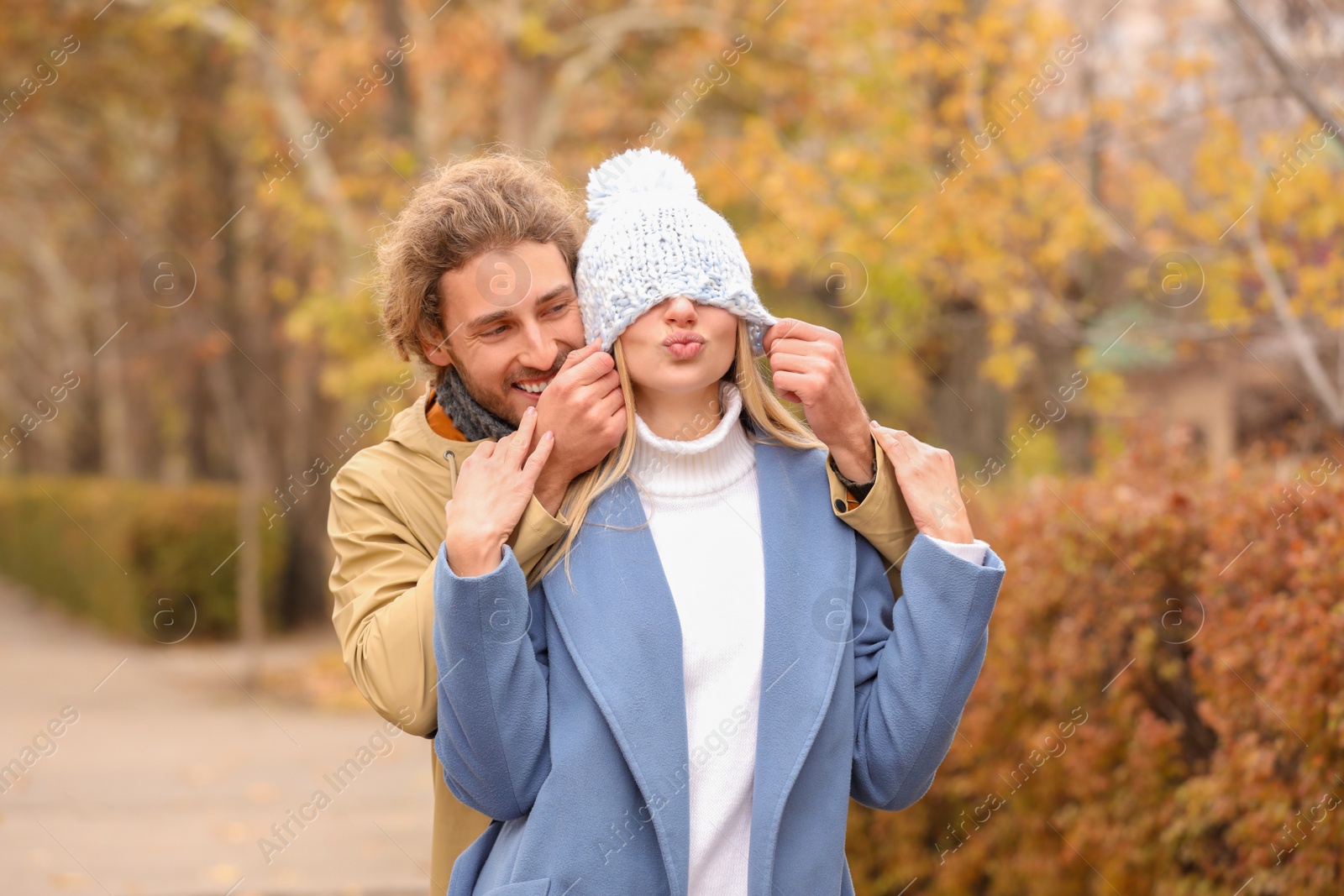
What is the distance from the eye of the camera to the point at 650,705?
75.9 inches

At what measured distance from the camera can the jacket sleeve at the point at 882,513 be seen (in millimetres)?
2078

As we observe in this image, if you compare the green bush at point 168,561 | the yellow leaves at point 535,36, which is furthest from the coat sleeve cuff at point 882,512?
the green bush at point 168,561

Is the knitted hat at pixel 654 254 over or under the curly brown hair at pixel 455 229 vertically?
under

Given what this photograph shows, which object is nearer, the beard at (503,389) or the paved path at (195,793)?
the beard at (503,389)

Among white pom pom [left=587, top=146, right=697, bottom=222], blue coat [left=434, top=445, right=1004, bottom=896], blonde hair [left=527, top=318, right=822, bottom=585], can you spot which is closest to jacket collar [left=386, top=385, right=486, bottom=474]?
blonde hair [left=527, top=318, right=822, bottom=585]

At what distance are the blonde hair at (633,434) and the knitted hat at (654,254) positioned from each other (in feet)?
0.17

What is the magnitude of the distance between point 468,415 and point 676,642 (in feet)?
2.09

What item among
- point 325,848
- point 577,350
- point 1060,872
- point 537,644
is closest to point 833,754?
point 537,644

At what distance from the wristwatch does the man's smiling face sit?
Result: 1.64ft

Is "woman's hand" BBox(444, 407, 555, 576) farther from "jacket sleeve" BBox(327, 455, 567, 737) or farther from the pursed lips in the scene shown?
the pursed lips

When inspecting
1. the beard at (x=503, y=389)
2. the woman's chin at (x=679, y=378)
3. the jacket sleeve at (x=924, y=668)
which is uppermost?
the beard at (x=503, y=389)

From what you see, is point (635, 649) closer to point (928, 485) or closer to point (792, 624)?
point (792, 624)

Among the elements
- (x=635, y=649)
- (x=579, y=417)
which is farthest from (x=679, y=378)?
(x=635, y=649)

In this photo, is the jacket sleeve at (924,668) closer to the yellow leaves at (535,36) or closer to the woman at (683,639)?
the woman at (683,639)
